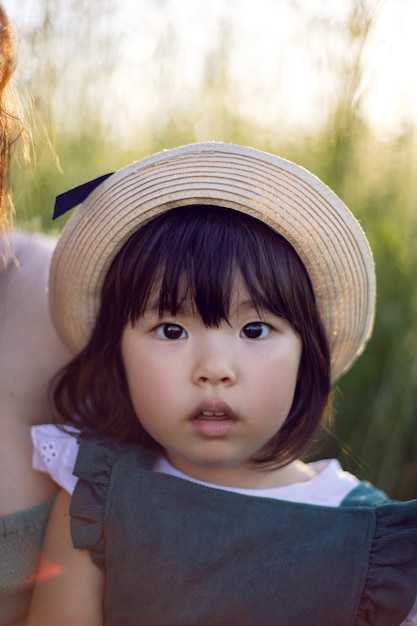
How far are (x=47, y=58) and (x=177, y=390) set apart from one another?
143 centimetres

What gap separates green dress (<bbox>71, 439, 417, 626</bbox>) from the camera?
1.35 m

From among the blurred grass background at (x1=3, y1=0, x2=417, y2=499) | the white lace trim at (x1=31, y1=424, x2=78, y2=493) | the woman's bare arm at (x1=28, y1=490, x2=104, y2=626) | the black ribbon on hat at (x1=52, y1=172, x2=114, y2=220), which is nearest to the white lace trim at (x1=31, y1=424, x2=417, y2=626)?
the white lace trim at (x1=31, y1=424, x2=78, y2=493)

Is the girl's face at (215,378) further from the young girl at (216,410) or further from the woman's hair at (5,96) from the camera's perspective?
the woman's hair at (5,96)

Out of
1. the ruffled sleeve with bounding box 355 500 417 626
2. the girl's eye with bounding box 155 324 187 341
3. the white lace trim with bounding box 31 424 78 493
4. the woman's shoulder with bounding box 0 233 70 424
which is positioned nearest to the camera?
the ruffled sleeve with bounding box 355 500 417 626

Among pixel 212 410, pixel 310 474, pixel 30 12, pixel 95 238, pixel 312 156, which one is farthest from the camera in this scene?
pixel 312 156

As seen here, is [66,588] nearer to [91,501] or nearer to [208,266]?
[91,501]

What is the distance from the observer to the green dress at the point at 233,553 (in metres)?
1.35

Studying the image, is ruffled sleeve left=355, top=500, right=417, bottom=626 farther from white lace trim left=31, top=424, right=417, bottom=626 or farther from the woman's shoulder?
the woman's shoulder

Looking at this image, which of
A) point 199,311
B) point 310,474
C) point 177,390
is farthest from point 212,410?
point 310,474

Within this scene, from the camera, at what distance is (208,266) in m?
1.41

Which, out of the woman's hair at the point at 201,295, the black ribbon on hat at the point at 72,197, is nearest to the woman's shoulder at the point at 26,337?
the woman's hair at the point at 201,295

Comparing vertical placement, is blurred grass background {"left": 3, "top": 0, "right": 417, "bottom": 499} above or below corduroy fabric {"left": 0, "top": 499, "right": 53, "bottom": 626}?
above

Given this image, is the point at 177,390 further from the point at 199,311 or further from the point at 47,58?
the point at 47,58

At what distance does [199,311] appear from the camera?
139 centimetres
